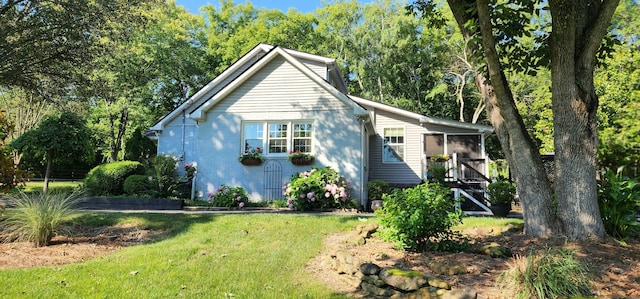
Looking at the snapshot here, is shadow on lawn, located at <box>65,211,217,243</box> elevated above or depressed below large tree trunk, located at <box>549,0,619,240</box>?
below

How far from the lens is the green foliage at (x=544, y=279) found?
3.27m

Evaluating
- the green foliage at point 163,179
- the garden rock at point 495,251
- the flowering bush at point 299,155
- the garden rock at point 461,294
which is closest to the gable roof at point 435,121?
the flowering bush at point 299,155

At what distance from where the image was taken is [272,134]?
40.9 feet

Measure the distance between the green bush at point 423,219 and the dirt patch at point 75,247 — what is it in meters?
4.64

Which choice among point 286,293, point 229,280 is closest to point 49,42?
point 229,280

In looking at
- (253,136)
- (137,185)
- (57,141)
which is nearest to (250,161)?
(253,136)

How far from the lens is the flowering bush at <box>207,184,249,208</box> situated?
37.7 ft

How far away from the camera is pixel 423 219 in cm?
493

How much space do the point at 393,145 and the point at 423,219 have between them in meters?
10.9

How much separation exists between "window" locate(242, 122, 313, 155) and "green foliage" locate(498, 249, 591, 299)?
9.16 m

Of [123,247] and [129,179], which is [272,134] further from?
[123,247]

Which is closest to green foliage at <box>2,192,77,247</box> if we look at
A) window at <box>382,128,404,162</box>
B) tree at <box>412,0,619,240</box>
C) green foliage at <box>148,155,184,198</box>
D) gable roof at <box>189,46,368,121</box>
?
green foliage at <box>148,155,184,198</box>

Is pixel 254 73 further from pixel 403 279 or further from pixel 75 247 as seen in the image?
pixel 403 279

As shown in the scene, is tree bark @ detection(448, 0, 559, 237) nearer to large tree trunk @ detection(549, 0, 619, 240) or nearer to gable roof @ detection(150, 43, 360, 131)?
large tree trunk @ detection(549, 0, 619, 240)
